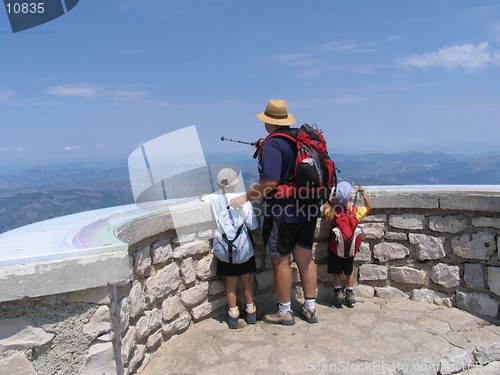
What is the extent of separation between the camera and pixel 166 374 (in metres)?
2.99

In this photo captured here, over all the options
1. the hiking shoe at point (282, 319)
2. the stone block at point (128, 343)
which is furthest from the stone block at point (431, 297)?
the stone block at point (128, 343)

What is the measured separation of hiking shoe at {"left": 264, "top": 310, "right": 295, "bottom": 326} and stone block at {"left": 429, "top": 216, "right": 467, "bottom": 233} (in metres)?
1.77

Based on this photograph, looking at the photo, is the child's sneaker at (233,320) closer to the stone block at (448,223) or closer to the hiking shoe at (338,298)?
the hiking shoe at (338,298)

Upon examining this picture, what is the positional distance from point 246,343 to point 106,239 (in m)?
1.58

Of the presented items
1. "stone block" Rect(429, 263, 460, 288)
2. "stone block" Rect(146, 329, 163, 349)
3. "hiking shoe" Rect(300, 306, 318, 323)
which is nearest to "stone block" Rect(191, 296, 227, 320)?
"stone block" Rect(146, 329, 163, 349)

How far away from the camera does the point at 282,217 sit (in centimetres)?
355

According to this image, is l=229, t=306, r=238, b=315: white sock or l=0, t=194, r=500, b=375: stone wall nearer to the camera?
l=0, t=194, r=500, b=375: stone wall

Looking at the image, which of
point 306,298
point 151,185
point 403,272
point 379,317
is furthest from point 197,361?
point 403,272

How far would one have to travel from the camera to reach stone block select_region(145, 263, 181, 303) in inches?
128

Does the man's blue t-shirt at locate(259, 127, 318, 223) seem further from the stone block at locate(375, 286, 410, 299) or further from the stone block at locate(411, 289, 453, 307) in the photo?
the stone block at locate(411, 289, 453, 307)

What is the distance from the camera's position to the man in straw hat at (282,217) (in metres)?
3.39

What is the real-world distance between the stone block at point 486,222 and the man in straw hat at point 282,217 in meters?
1.73

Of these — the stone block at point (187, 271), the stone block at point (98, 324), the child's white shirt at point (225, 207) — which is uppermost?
the child's white shirt at point (225, 207)

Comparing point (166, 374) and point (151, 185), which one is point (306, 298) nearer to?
point (166, 374)
